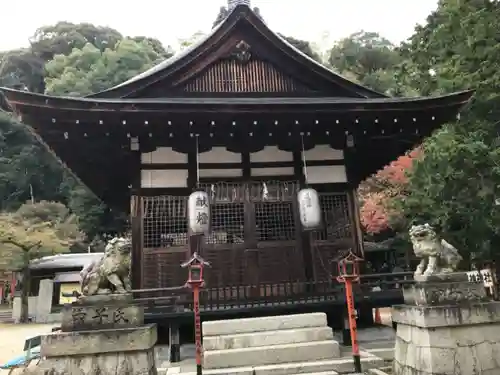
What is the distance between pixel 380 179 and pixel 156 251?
18.2 m

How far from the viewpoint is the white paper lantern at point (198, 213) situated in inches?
322

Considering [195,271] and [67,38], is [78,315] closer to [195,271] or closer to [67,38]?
[195,271]

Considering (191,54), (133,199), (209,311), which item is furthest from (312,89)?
(209,311)

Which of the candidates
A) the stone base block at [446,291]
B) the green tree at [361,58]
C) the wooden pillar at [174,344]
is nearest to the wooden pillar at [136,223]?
the wooden pillar at [174,344]

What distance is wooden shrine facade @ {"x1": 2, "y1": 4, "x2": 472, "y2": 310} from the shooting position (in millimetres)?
8312

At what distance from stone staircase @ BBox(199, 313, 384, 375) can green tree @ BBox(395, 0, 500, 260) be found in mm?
6815

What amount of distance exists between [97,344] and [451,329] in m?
4.89

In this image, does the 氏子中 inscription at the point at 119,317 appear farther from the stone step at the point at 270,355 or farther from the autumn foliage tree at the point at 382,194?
the autumn foliage tree at the point at 382,194

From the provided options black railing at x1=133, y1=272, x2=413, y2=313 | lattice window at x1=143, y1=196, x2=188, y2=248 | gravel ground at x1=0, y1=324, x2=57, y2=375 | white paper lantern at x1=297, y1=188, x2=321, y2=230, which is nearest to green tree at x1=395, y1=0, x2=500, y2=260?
black railing at x1=133, y1=272, x2=413, y2=313

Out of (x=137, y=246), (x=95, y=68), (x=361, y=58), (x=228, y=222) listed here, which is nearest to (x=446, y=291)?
(x=228, y=222)

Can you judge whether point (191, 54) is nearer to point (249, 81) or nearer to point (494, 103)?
point (249, 81)

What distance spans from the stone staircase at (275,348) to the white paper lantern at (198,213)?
1.88 metres

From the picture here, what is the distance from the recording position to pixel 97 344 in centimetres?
530

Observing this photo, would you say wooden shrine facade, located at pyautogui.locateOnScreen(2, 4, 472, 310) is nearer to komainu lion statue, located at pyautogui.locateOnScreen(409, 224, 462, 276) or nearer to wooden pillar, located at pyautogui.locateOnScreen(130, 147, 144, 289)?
wooden pillar, located at pyautogui.locateOnScreen(130, 147, 144, 289)
